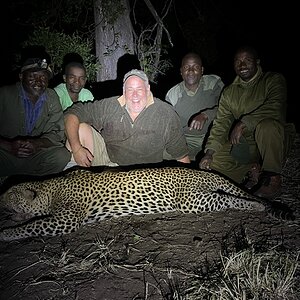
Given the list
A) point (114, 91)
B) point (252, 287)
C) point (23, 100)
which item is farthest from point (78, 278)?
point (114, 91)

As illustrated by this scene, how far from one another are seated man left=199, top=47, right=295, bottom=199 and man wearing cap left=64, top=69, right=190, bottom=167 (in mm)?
603

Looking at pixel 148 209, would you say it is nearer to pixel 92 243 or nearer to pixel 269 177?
pixel 92 243

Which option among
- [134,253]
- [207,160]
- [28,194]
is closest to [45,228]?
[28,194]

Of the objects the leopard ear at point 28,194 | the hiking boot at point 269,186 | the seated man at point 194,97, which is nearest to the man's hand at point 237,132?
the hiking boot at point 269,186

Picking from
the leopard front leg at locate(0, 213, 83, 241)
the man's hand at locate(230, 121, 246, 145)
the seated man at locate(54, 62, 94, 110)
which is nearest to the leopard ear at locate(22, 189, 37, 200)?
the leopard front leg at locate(0, 213, 83, 241)

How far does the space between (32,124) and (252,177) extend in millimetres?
3106

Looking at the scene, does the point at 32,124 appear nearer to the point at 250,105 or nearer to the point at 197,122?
the point at 197,122

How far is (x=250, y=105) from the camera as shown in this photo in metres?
4.99

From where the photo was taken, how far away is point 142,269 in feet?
9.93

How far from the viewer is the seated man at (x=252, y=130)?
444 centimetres

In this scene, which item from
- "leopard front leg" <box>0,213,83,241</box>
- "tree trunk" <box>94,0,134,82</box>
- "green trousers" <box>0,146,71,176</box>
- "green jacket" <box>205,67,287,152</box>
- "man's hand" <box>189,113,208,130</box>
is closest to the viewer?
"leopard front leg" <box>0,213,83,241</box>

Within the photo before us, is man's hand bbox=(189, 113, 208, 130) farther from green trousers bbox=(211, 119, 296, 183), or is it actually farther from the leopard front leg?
the leopard front leg

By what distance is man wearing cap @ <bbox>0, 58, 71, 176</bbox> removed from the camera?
5.05 metres

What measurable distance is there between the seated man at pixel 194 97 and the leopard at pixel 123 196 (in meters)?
1.44
